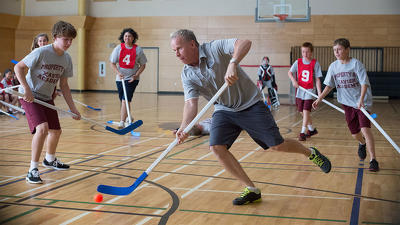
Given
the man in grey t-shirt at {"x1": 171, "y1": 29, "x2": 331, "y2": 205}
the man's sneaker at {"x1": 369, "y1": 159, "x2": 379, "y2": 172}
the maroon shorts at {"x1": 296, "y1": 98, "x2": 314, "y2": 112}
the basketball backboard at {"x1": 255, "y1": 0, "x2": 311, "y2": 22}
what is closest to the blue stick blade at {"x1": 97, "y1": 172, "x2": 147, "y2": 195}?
the man in grey t-shirt at {"x1": 171, "y1": 29, "x2": 331, "y2": 205}

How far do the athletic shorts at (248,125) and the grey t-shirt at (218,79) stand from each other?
5 cm

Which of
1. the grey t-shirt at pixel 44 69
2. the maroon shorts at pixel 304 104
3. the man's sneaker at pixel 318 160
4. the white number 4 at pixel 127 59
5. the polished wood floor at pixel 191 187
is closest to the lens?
the polished wood floor at pixel 191 187

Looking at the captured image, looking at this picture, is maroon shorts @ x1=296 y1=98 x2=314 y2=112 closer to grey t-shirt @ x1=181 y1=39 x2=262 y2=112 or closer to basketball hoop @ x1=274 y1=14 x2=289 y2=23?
grey t-shirt @ x1=181 y1=39 x2=262 y2=112

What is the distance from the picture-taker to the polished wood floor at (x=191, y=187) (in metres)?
3.55

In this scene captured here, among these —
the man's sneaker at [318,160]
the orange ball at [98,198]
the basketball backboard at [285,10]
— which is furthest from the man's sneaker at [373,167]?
the basketball backboard at [285,10]

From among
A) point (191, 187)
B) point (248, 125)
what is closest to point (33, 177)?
point (191, 187)

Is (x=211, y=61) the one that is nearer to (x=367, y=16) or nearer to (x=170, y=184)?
(x=170, y=184)

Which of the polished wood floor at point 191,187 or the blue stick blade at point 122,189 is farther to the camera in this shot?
the blue stick blade at point 122,189

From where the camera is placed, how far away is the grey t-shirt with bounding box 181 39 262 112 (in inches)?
142

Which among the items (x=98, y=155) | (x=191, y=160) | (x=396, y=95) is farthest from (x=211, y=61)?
(x=396, y=95)

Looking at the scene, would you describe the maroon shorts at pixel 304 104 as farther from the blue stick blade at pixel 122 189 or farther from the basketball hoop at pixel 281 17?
the basketball hoop at pixel 281 17

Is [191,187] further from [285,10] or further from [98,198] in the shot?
[285,10]

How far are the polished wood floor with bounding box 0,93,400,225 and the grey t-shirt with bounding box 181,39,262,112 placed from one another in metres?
Result: 0.86

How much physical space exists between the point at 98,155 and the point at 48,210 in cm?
257
